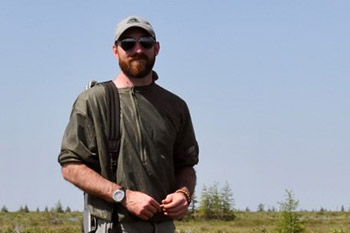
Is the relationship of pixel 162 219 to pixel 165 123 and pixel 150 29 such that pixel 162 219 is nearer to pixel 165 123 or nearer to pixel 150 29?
pixel 165 123

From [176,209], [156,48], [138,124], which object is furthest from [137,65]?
[176,209]

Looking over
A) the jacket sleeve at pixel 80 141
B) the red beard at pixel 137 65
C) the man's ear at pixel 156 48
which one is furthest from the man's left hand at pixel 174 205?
the man's ear at pixel 156 48

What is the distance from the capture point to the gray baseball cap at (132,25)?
5594 mm

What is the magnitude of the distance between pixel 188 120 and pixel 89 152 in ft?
2.66

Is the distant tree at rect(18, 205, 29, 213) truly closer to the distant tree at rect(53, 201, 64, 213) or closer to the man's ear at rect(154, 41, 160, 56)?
the distant tree at rect(53, 201, 64, 213)

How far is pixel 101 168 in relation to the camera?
18.2 ft

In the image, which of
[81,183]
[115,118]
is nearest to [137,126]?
[115,118]

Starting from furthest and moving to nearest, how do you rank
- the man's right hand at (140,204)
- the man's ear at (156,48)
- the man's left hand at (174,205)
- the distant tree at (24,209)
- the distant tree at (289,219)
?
the distant tree at (24,209) < the distant tree at (289,219) < the man's ear at (156,48) < the man's left hand at (174,205) < the man's right hand at (140,204)

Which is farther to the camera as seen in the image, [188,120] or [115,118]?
[188,120]

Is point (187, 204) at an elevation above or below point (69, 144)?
below

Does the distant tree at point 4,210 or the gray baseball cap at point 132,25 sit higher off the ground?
the distant tree at point 4,210

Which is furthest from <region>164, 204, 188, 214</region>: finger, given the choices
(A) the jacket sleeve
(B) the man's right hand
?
(A) the jacket sleeve

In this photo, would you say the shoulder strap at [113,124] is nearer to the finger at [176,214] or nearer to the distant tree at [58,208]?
the finger at [176,214]

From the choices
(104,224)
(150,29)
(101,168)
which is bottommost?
(104,224)
